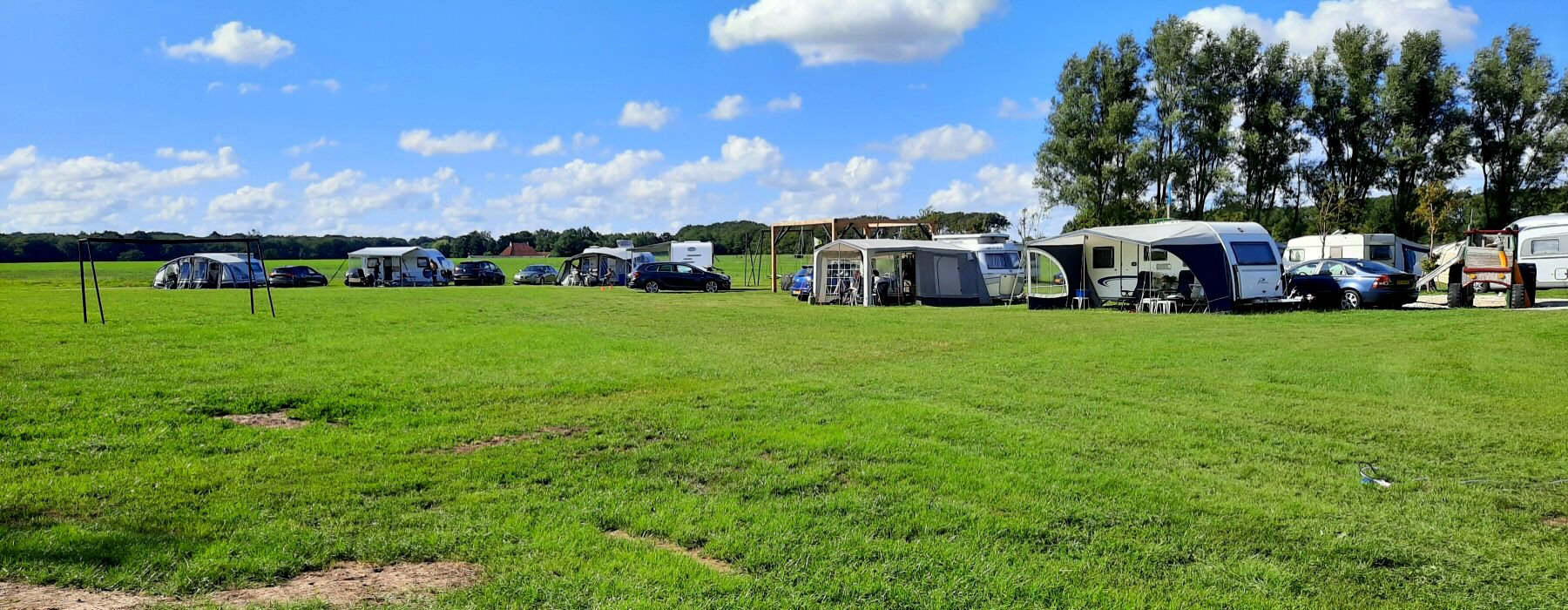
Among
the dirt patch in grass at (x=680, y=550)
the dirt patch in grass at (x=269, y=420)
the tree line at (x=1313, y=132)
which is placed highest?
the tree line at (x=1313, y=132)

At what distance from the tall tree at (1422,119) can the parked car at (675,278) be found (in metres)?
28.1

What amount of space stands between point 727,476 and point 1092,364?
6.74 metres

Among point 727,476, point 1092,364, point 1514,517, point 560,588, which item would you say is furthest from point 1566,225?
point 560,588

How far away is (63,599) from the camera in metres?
3.85

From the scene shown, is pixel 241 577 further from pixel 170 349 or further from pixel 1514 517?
pixel 170 349

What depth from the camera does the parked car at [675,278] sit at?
35875mm

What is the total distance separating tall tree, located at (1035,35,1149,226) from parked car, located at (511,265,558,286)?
81.5 feet

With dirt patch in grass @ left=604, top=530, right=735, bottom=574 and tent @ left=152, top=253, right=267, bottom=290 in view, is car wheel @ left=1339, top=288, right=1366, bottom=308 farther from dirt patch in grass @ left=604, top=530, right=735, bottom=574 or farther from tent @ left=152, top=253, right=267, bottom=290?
tent @ left=152, top=253, right=267, bottom=290

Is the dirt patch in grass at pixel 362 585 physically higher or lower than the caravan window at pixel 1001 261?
lower

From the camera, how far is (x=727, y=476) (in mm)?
5914

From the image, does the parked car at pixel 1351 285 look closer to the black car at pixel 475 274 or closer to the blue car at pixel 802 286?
the blue car at pixel 802 286

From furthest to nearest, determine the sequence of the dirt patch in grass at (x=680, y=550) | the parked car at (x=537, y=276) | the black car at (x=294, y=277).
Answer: the parked car at (x=537, y=276) → the black car at (x=294, y=277) → the dirt patch in grass at (x=680, y=550)

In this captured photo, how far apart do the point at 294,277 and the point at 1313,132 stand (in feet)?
145

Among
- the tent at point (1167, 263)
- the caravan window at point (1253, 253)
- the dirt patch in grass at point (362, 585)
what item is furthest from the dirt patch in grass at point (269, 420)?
the caravan window at point (1253, 253)
